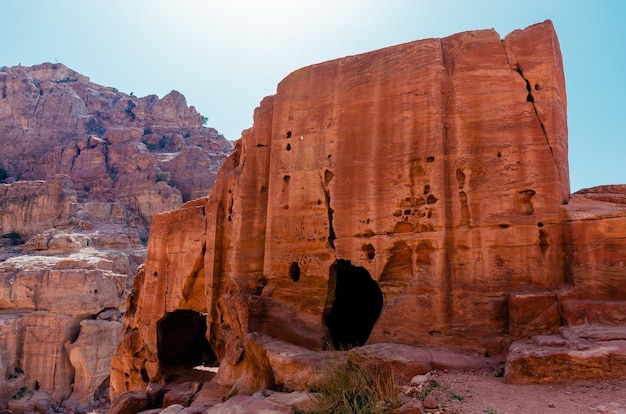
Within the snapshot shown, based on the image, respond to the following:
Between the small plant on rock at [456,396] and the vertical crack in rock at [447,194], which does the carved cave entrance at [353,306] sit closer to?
the vertical crack in rock at [447,194]

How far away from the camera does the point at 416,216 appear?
949cm

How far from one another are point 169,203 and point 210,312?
4848 cm

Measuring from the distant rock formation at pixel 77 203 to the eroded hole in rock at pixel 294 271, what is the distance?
30520 millimetres

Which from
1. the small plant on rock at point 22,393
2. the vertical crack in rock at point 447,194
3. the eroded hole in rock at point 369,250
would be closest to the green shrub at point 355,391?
the vertical crack in rock at point 447,194

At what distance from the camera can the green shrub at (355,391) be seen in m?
6.59

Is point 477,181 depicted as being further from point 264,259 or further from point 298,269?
point 264,259

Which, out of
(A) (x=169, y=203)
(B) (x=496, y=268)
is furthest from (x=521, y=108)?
(A) (x=169, y=203)

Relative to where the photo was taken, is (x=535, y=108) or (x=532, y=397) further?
(x=535, y=108)

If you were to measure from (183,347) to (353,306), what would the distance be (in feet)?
20.6

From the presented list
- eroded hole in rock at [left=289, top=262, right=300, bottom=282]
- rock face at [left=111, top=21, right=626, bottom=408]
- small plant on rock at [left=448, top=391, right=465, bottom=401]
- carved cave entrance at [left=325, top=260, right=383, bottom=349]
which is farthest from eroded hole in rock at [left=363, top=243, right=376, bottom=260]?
small plant on rock at [left=448, top=391, right=465, bottom=401]

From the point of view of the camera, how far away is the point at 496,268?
8.69m

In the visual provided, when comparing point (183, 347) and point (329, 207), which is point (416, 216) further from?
point (183, 347)

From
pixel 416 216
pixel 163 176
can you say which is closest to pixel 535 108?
pixel 416 216

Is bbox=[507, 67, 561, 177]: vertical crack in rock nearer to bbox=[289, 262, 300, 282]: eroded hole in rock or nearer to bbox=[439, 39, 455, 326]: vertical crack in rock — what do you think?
bbox=[439, 39, 455, 326]: vertical crack in rock
